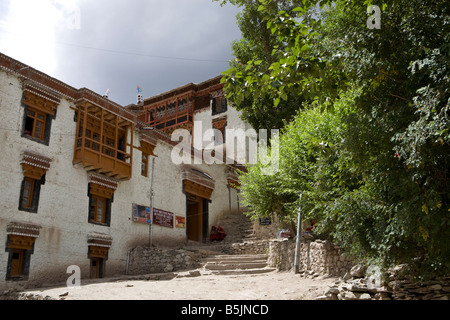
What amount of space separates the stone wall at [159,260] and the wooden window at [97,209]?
207cm

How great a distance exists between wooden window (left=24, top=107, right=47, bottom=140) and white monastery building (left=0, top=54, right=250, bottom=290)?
40 millimetres

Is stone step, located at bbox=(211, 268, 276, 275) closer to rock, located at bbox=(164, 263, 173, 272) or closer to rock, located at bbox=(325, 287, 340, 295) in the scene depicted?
rock, located at bbox=(164, 263, 173, 272)

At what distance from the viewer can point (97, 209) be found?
1722 centimetres

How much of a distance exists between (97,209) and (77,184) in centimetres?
144

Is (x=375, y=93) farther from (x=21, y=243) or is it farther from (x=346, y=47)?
(x=21, y=243)

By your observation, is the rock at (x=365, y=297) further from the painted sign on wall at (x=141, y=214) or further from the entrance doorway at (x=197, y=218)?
the entrance doorway at (x=197, y=218)

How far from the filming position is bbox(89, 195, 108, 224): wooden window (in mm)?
16922

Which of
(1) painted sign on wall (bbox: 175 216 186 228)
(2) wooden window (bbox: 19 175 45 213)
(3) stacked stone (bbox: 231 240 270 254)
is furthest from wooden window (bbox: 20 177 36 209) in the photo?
(3) stacked stone (bbox: 231 240 270 254)

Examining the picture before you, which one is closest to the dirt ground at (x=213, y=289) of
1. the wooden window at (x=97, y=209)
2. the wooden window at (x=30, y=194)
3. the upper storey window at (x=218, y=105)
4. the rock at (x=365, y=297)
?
the rock at (x=365, y=297)

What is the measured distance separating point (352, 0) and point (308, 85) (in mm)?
1695

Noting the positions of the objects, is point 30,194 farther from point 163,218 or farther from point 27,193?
point 163,218

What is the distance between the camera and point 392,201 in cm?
809

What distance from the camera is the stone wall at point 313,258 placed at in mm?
12688
